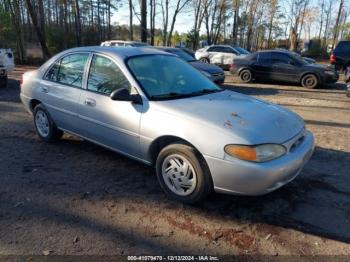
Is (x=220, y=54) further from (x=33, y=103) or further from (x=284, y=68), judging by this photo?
(x=33, y=103)

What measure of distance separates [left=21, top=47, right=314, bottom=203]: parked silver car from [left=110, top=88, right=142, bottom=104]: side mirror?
11mm

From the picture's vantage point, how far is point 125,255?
2967 millimetres

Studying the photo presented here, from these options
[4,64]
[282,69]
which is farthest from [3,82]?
[282,69]

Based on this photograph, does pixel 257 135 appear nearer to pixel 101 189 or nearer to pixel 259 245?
pixel 259 245

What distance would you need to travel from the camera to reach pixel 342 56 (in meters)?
17.1

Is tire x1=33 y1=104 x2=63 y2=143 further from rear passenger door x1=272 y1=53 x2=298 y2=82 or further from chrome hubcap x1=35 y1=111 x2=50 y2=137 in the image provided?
rear passenger door x1=272 y1=53 x2=298 y2=82

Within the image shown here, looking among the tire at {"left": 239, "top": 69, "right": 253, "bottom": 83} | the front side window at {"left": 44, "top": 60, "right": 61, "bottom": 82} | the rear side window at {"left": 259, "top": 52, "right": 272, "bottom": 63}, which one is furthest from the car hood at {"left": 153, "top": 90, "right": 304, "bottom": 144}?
the tire at {"left": 239, "top": 69, "right": 253, "bottom": 83}

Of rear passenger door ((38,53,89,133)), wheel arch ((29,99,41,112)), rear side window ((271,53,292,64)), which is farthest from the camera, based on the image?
rear side window ((271,53,292,64))

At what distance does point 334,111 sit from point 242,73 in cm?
661

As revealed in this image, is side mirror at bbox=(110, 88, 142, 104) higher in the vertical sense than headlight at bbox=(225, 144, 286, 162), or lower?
higher

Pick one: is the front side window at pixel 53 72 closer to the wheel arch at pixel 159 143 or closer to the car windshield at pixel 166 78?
the car windshield at pixel 166 78

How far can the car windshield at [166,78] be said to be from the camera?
4.25 m

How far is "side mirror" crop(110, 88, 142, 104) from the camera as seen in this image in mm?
3990

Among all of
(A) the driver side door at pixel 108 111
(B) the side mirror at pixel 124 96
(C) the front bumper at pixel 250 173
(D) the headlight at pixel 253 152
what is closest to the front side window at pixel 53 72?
(A) the driver side door at pixel 108 111
